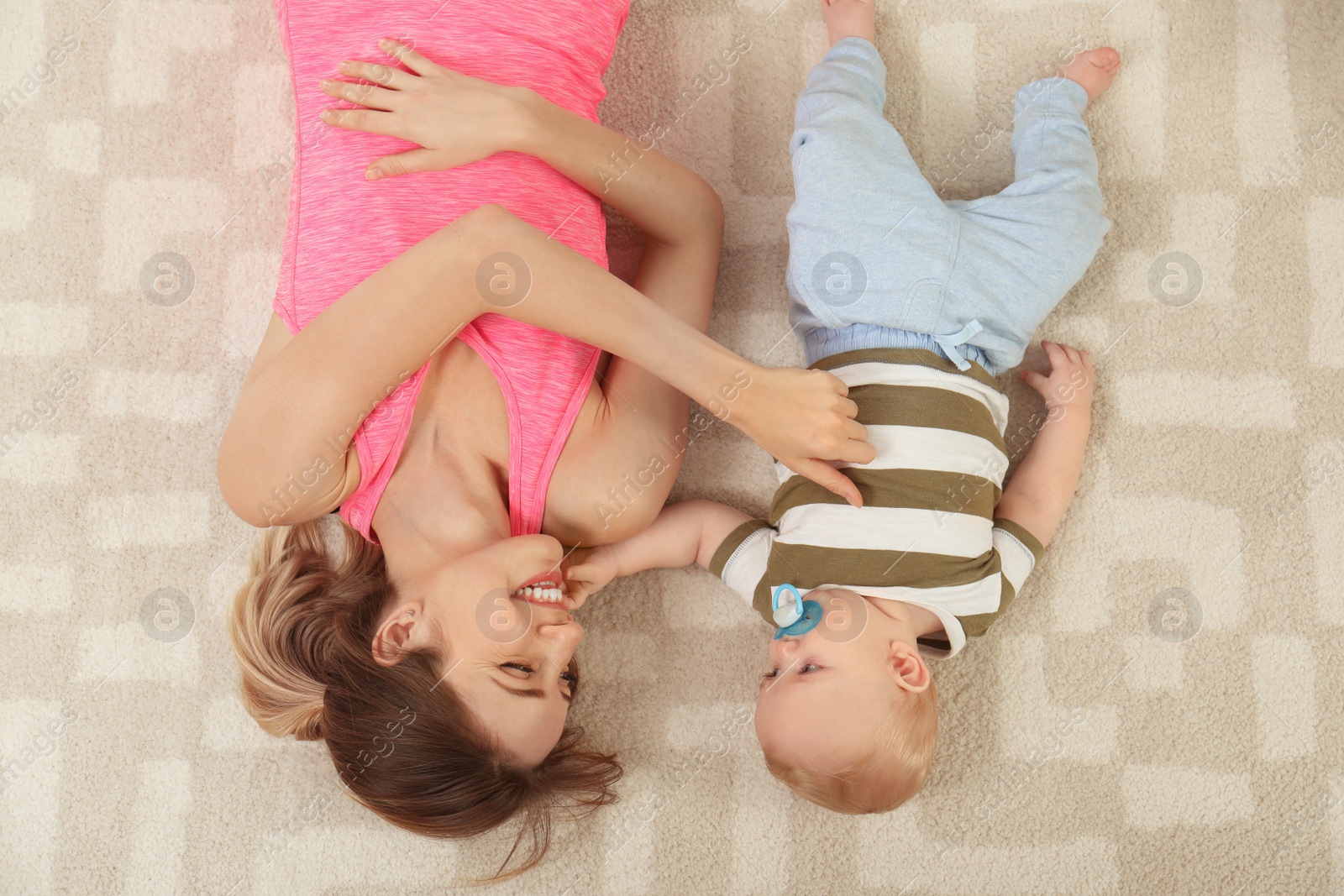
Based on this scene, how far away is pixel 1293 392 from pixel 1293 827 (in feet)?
1.67

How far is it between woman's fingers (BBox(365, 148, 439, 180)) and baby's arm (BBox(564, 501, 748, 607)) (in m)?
0.45

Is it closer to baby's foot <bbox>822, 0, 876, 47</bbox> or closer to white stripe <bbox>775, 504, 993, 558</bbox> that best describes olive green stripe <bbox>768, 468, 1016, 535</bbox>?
white stripe <bbox>775, 504, 993, 558</bbox>

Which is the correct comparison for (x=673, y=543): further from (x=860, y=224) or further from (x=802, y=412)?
(x=860, y=224)

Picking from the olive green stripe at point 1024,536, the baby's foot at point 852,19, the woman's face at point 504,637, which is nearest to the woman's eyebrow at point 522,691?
the woman's face at point 504,637

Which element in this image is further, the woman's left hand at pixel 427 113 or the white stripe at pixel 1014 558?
the white stripe at pixel 1014 558

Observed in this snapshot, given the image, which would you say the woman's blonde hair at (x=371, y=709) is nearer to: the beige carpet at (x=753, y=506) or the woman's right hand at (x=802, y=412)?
the beige carpet at (x=753, y=506)

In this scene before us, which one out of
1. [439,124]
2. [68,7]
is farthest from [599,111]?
[68,7]

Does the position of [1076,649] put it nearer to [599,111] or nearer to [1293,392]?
[1293,392]

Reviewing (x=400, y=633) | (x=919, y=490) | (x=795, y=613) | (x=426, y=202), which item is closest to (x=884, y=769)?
(x=795, y=613)

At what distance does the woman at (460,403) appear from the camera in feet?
2.80

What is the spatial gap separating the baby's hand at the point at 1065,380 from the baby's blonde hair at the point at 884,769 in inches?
15.0

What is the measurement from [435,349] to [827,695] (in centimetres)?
52

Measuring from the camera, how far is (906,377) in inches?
38.3

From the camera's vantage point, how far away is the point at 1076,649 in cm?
108
